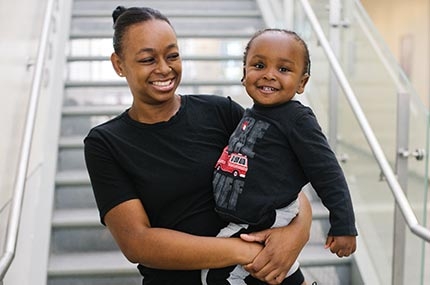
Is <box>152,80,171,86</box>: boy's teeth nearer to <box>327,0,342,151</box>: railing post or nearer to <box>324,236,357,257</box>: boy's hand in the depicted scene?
<box>324,236,357,257</box>: boy's hand

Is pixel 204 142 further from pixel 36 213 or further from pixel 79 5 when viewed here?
pixel 79 5

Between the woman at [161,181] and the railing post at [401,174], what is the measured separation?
4.54ft

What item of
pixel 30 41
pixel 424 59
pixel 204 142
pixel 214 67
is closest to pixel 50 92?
pixel 30 41

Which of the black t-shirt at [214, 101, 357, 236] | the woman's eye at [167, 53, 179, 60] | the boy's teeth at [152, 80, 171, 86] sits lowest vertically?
the black t-shirt at [214, 101, 357, 236]

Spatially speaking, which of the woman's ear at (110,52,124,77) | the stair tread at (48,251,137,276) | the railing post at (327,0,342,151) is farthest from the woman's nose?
the railing post at (327,0,342,151)

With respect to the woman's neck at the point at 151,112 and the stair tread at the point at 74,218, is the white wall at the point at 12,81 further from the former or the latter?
the woman's neck at the point at 151,112

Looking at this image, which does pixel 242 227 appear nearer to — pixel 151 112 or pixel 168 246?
pixel 168 246

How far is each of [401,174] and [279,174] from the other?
1.50 m

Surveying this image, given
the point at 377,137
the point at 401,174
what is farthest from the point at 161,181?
the point at 377,137

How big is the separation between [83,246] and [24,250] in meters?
0.52

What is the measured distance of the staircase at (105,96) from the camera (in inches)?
125

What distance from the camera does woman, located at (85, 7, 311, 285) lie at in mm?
1397

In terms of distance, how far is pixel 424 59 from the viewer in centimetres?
886

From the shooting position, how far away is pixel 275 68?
155 cm
